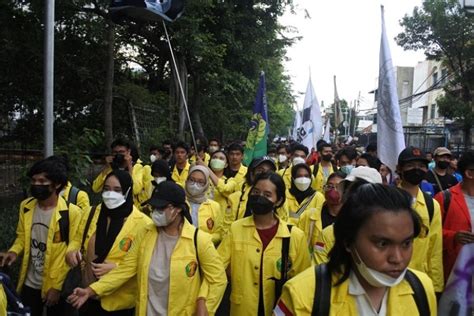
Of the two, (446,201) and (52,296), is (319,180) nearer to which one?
(446,201)

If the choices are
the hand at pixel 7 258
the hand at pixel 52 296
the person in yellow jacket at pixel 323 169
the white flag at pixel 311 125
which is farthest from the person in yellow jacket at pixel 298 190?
the white flag at pixel 311 125

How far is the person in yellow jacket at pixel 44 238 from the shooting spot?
3576 mm

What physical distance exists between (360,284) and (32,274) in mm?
2833

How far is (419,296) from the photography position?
1863 mm

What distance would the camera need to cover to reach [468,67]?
20766 millimetres

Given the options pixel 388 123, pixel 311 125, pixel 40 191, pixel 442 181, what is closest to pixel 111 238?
pixel 40 191

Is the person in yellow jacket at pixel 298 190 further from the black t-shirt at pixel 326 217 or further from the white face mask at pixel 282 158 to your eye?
the white face mask at pixel 282 158

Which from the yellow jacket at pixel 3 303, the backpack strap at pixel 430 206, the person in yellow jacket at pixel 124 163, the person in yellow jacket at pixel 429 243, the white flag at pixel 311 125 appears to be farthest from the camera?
the white flag at pixel 311 125

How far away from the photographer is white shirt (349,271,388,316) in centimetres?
178

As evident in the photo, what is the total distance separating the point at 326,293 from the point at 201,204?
279cm

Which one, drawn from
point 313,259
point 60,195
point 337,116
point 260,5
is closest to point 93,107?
point 260,5

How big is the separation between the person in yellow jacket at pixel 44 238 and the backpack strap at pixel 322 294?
7.85 feet

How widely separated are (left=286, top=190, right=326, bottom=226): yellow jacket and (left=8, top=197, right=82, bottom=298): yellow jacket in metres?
1.91

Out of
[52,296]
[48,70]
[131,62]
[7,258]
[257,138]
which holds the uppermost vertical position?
[131,62]
